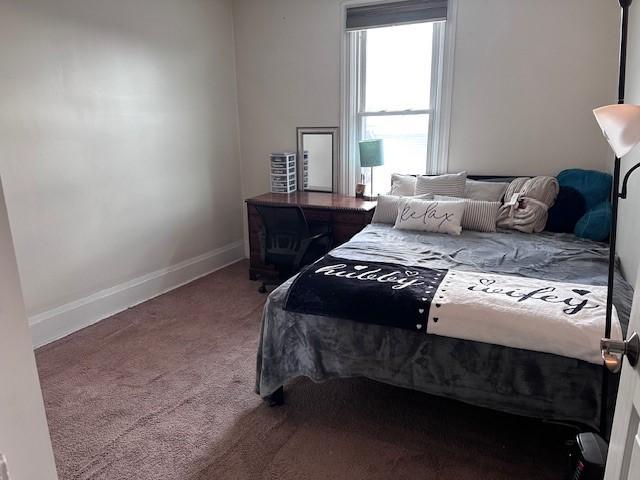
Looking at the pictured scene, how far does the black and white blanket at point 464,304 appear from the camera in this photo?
1.56m

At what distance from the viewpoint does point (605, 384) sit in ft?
4.47

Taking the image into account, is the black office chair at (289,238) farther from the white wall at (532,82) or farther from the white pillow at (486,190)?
the white wall at (532,82)

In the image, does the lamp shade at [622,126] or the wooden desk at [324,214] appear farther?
the wooden desk at [324,214]

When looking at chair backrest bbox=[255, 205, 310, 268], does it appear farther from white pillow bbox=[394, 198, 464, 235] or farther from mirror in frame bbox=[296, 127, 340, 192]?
mirror in frame bbox=[296, 127, 340, 192]

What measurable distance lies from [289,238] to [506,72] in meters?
2.11

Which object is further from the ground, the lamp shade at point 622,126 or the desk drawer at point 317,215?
the lamp shade at point 622,126

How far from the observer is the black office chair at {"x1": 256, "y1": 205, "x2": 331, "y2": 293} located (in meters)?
3.23

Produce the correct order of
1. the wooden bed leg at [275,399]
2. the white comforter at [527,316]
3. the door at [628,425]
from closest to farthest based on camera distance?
the door at [628,425] → the white comforter at [527,316] → the wooden bed leg at [275,399]

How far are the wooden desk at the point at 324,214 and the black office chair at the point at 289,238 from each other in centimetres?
11

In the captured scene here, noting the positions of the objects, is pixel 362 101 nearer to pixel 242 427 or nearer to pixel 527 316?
pixel 527 316

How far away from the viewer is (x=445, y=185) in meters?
3.31

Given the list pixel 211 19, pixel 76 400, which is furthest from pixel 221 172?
pixel 76 400

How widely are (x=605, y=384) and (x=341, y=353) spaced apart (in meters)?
1.00

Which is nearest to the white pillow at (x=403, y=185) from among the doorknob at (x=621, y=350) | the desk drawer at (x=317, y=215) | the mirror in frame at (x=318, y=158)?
the desk drawer at (x=317, y=215)
